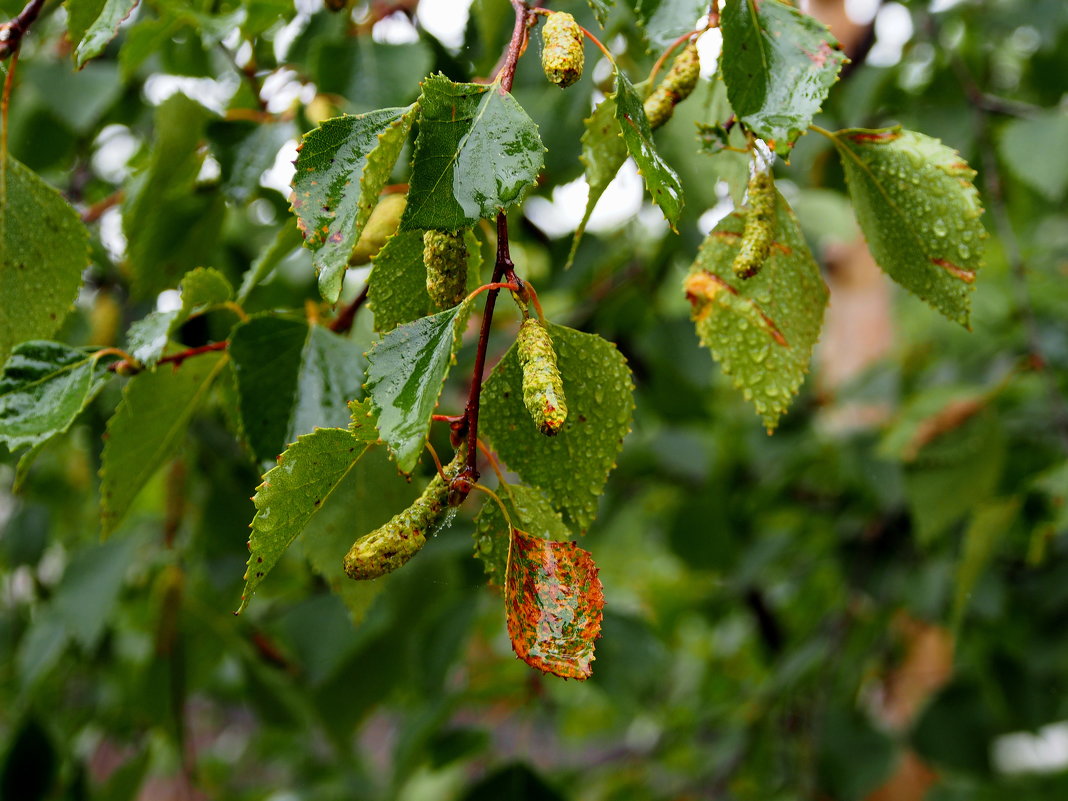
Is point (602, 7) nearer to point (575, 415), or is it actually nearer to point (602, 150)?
point (602, 150)

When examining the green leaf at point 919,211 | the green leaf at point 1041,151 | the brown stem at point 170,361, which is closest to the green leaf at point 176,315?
the brown stem at point 170,361

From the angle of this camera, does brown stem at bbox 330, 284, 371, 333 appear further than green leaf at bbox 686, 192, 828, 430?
Yes

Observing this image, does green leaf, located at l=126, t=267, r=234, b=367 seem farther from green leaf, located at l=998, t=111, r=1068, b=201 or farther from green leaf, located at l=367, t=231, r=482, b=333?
green leaf, located at l=998, t=111, r=1068, b=201

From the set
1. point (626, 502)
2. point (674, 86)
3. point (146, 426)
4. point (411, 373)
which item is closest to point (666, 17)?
point (674, 86)

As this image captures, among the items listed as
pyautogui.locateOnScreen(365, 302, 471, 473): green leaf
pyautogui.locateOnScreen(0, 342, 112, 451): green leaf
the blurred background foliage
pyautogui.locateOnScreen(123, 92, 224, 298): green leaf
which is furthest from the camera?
the blurred background foliage

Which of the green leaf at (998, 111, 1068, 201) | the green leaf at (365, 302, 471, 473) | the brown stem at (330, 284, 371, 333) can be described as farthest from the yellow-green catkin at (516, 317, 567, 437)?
the green leaf at (998, 111, 1068, 201)

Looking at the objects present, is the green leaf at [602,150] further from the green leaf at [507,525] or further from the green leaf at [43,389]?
the green leaf at [43,389]

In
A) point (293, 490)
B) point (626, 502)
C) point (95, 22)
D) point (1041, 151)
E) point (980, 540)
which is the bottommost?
point (626, 502)
